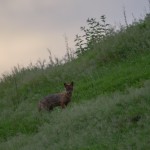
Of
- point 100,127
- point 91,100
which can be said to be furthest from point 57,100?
point 100,127

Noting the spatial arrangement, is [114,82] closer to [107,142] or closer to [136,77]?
[136,77]

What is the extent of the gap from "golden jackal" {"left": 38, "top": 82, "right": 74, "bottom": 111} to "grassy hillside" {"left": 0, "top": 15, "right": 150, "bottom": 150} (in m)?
0.23

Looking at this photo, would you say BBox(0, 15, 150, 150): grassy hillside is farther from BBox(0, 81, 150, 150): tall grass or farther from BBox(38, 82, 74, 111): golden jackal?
BBox(38, 82, 74, 111): golden jackal

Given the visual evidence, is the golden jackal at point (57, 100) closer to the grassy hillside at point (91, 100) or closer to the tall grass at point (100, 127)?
the grassy hillside at point (91, 100)

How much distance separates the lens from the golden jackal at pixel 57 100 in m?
17.9

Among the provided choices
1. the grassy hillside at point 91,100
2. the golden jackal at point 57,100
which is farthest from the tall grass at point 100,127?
the golden jackal at point 57,100

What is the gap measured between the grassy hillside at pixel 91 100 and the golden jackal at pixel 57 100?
23 centimetres

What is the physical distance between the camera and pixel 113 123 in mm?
13375

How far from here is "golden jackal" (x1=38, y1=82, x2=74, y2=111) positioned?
17.9 m

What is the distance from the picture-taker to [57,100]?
18.2 metres

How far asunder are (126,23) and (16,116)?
7741 millimetres

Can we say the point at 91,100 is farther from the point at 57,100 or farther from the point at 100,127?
the point at 100,127

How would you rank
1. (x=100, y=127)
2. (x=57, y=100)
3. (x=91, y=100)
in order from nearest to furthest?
(x=100, y=127), (x=91, y=100), (x=57, y=100)

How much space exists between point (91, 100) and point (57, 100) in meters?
1.77
